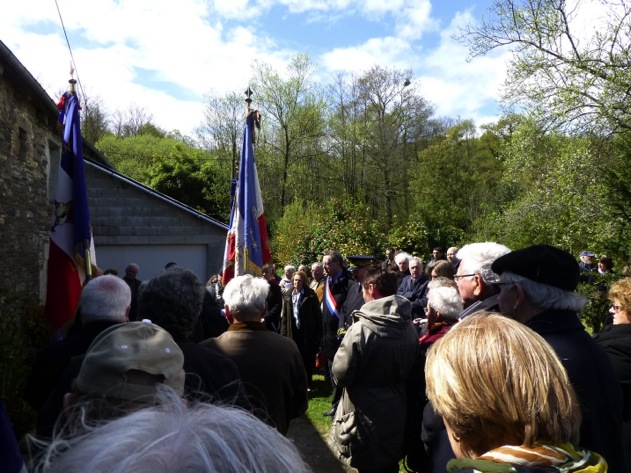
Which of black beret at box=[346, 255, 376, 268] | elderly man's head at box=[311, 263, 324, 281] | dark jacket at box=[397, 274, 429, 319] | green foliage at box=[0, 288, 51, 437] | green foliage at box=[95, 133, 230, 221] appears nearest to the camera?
green foliage at box=[0, 288, 51, 437]

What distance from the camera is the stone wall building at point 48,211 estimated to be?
27.2 feet

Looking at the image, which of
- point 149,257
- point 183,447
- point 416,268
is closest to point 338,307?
point 416,268

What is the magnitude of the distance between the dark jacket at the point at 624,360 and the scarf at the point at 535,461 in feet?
5.69

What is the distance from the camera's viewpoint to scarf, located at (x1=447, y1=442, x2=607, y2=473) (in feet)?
4.38

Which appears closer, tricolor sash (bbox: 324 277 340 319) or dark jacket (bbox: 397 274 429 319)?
dark jacket (bbox: 397 274 429 319)

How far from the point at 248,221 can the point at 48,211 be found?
225 inches

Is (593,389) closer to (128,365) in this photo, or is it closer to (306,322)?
(128,365)

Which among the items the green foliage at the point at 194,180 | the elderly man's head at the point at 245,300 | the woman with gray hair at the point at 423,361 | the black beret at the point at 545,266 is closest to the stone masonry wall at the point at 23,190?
the elderly man's head at the point at 245,300

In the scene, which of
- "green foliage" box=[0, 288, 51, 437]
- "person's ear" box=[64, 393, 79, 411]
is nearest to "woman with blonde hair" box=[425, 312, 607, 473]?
"person's ear" box=[64, 393, 79, 411]

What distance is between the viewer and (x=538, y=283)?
2365 millimetres

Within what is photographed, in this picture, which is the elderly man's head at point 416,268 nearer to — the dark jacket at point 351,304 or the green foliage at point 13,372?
the dark jacket at point 351,304

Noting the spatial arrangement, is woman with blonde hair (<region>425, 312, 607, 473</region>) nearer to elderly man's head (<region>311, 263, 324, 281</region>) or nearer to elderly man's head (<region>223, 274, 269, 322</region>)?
elderly man's head (<region>223, 274, 269, 322</region>)

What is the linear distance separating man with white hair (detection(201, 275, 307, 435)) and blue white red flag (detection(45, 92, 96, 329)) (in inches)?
101

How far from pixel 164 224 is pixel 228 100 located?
19.2m
